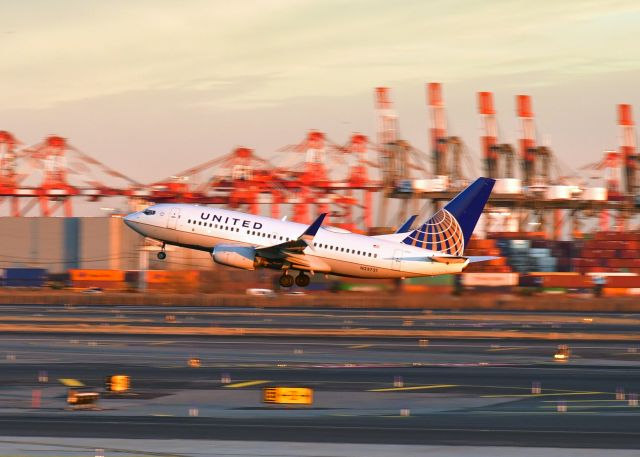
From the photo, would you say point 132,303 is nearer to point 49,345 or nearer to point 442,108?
point 49,345

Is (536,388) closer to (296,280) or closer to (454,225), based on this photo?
(296,280)

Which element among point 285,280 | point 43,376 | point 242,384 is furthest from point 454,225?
point 43,376

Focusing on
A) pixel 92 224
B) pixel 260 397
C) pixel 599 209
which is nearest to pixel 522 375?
pixel 260 397

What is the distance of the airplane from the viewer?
2564 inches

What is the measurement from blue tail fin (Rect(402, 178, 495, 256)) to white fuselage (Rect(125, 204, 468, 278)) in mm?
1023

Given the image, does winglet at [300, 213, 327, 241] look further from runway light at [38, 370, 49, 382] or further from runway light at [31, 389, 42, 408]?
runway light at [31, 389, 42, 408]

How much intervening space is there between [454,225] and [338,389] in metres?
43.5

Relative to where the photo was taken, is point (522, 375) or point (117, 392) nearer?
point (117, 392)

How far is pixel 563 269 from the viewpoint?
575 ft

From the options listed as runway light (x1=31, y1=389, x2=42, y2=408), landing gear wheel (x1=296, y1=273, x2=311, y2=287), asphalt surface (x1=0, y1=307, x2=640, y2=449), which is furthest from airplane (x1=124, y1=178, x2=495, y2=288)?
runway light (x1=31, y1=389, x2=42, y2=408)

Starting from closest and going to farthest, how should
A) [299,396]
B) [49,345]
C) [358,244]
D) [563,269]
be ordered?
1. [299,396]
2. [49,345]
3. [358,244]
4. [563,269]

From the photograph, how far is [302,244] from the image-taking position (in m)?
64.8

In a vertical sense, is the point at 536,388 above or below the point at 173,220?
below

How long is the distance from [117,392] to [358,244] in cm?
4179
